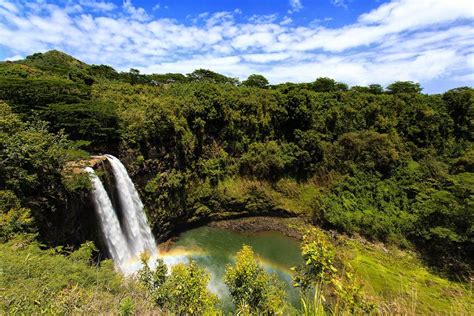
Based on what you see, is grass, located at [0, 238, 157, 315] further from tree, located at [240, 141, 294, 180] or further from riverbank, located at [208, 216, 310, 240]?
tree, located at [240, 141, 294, 180]

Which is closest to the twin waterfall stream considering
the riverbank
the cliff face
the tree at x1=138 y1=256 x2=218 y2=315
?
the cliff face

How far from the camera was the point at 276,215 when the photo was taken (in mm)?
23594

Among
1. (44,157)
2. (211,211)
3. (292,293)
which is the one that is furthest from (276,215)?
(44,157)

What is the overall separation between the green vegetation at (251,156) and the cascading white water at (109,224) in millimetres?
807

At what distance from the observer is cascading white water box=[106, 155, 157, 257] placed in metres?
15.0

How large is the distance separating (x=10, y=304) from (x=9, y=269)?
177 centimetres

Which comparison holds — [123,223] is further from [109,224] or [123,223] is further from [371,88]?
[371,88]

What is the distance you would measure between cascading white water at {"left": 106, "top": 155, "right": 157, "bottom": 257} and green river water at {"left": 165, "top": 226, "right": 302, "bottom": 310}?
85.7 inches

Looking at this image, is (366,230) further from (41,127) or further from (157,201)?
(41,127)

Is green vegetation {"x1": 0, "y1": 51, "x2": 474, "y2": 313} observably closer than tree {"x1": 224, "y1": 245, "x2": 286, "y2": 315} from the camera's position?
No

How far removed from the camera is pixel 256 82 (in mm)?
40281

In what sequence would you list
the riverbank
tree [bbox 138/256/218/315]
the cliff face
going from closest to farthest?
1. tree [bbox 138/256/218/315]
2. the cliff face
3. the riverbank

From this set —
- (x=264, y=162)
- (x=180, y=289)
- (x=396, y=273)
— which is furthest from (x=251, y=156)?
(x=180, y=289)

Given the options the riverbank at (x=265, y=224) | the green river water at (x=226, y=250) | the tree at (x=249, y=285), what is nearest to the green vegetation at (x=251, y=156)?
the riverbank at (x=265, y=224)
